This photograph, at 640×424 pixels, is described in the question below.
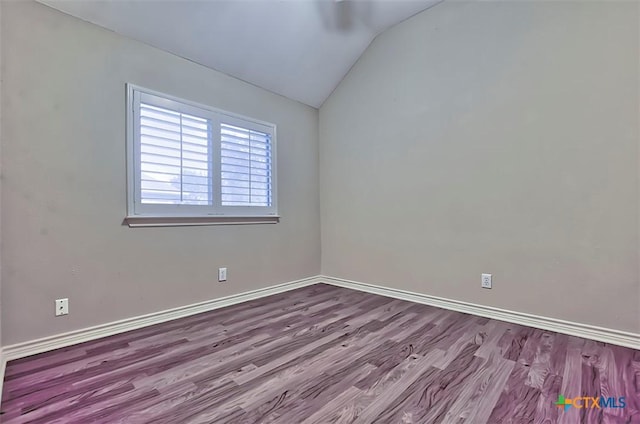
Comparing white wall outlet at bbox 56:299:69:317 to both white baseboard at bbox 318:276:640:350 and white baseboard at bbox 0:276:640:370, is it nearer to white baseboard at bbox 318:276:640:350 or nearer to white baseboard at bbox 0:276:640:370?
white baseboard at bbox 0:276:640:370

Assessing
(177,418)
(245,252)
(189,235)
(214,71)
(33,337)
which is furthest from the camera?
(245,252)

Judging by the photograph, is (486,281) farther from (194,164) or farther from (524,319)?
(194,164)

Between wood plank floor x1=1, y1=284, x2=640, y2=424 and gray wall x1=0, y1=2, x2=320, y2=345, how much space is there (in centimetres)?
32

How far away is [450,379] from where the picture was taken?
157 cm

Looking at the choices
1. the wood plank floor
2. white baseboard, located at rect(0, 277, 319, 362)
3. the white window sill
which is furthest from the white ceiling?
the wood plank floor

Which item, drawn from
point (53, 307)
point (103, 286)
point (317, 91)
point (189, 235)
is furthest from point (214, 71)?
point (53, 307)

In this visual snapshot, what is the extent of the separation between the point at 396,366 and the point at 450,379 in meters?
0.28

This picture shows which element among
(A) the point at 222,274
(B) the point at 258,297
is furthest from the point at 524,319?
(A) the point at 222,274

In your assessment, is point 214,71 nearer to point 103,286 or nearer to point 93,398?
point 103,286

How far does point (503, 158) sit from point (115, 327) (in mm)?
3258

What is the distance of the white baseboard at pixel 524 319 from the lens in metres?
1.99

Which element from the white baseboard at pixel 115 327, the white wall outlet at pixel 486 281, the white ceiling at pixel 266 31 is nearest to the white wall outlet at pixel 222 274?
the white baseboard at pixel 115 327

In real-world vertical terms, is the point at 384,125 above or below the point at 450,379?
above

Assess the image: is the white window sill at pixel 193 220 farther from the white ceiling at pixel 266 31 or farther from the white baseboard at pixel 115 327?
the white ceiling at pixel 266 31
